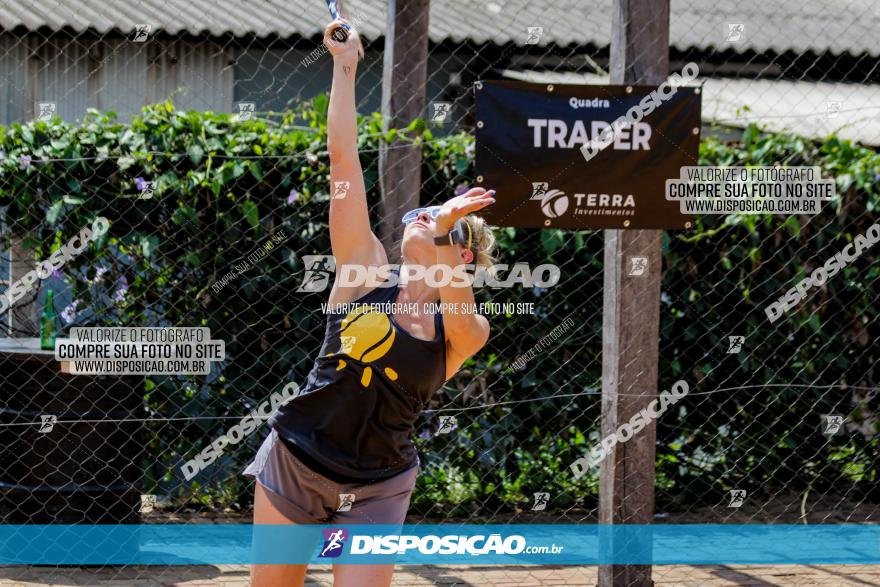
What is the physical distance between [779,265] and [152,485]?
381cm

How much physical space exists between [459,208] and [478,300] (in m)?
2.74

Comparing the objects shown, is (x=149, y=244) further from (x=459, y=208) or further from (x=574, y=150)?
(x=459, y=208)

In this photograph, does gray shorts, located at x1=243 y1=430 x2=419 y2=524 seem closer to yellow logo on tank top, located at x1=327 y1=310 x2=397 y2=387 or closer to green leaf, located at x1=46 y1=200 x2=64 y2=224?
yellow logo on tank top, located at x1=327 y1=310 x2=397 y2=387

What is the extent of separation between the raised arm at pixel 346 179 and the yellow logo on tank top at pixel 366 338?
3.9 inches

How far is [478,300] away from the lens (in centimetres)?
564

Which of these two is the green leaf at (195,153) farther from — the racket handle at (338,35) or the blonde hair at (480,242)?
the blonde hair at (480,242)

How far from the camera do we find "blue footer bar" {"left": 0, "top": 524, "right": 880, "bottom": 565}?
4.76 meters

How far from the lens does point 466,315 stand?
3.06m

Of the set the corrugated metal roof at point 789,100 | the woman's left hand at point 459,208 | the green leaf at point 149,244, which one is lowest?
the green leaf at point 149,244

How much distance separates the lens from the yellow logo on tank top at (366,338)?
305cm

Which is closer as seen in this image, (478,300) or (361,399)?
(361,399)

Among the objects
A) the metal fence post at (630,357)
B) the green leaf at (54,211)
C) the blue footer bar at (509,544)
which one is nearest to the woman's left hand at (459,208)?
the metal fence post at (630,357)

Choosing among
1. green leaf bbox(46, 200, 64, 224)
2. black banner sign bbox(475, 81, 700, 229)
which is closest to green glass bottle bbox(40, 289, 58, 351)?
green leaf bbox(46, 200, 64, 224)

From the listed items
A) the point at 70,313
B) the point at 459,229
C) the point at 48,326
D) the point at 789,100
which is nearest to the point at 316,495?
the point at 459,229
